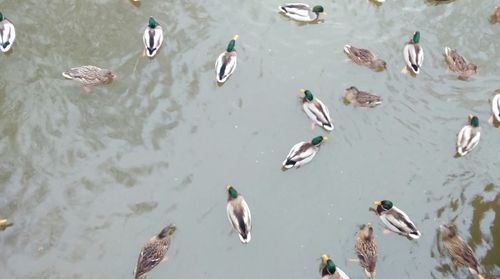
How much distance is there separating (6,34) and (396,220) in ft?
22.2

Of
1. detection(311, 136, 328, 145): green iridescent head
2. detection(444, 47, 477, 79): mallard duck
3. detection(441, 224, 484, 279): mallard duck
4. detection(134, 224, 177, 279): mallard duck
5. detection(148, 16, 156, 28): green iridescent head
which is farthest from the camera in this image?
detection(148, 16, 156, 28): green iridescent head

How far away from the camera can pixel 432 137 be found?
24.7 feet

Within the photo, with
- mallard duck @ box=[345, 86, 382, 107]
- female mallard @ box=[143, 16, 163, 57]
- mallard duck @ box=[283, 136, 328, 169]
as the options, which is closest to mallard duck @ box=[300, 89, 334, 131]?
mallard duck @ box=[283, 136, 328, 169]

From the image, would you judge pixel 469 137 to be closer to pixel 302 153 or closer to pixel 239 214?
pixel 302 153

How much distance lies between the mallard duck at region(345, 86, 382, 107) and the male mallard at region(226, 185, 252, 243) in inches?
97.1

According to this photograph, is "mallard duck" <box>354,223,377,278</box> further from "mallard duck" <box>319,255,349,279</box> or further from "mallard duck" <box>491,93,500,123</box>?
"mallard duck" <box>491,93,500,123</box>

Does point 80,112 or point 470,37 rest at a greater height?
point 470,37

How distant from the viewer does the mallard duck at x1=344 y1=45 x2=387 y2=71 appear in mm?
8039

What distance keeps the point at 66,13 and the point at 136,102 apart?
2294mm

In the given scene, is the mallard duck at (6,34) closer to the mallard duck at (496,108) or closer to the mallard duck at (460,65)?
the mallard duck at (460,65)

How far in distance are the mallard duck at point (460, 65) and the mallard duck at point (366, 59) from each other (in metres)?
1.08

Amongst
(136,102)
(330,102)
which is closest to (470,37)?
(330,102)

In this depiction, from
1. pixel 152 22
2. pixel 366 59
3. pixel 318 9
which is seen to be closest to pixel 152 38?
pixel 152 22

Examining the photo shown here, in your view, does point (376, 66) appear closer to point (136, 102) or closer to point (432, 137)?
point (432, 137)
